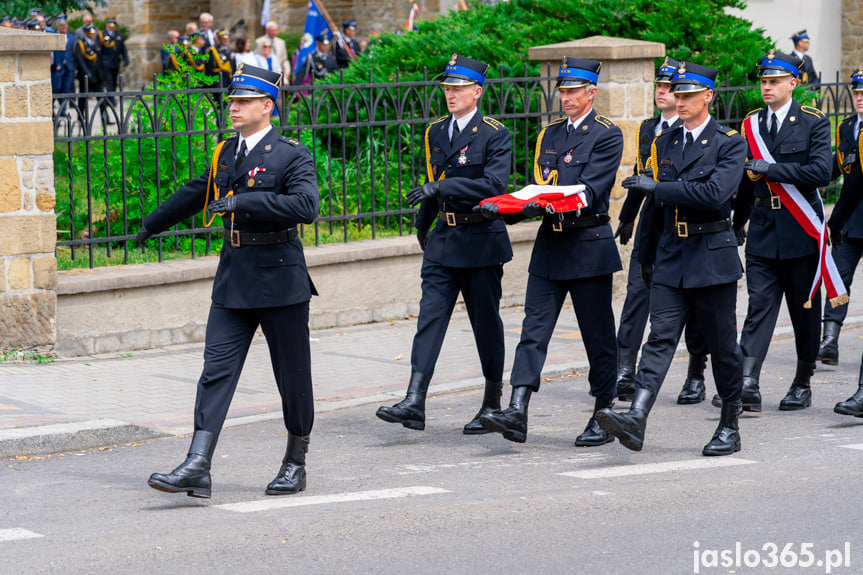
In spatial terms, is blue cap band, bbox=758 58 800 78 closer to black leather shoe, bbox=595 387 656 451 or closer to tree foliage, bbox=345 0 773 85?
black leather shoe, bbox=595 387 656 451

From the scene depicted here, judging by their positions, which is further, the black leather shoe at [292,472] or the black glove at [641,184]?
the black glove at [641,184]

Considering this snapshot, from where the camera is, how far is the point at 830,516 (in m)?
5.66

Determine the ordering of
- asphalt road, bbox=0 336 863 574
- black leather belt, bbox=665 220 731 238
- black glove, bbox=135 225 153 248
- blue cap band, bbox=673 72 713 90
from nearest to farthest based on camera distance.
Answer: asphalt road, bbox=0 336 863 574 < black glove, bbox=135 225 153 248 < blue cap band, bbox=673 72 713 90 < black leather belt, bbox=665 220 731 238

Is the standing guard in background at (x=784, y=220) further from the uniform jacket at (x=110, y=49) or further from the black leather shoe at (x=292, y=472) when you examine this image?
the uniform jacket at (x=110, y=49)

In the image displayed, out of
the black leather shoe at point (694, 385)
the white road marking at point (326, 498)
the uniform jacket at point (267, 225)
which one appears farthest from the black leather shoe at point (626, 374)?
the uniform jacket at point (267, 225)

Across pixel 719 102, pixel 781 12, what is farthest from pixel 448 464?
pixel 781 12

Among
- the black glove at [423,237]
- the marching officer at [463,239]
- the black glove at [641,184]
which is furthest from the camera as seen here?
the black glove at [423,237]

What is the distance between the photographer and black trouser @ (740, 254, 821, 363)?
797cm

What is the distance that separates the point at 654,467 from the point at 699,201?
1.26 metres

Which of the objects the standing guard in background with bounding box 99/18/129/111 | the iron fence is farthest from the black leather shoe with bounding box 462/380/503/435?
the standing guard in background with bounding box 99/18/129/111

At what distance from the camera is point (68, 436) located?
714cm

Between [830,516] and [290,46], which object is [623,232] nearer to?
[830,516]

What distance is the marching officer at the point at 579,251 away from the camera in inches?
276

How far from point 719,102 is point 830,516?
7.29m
